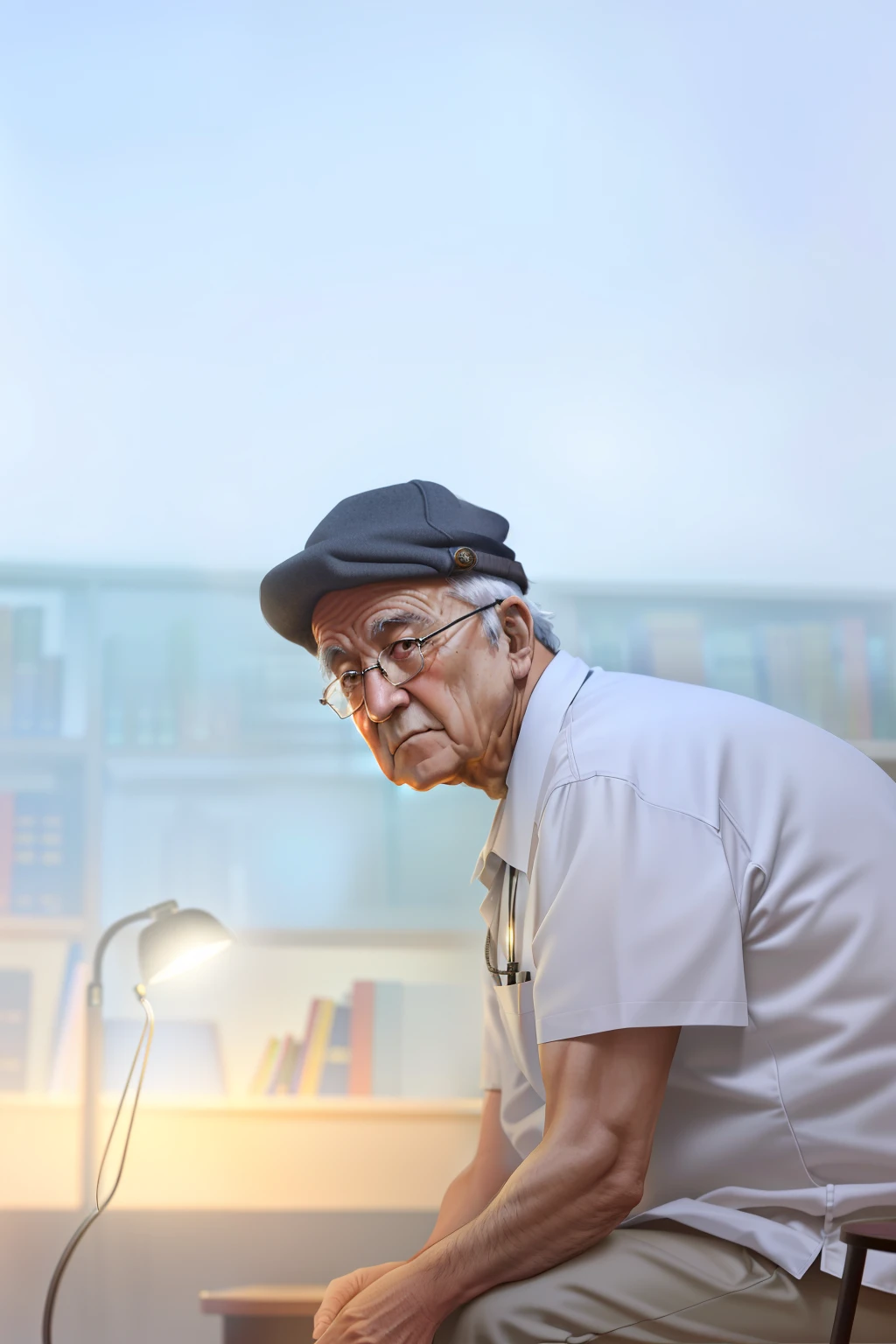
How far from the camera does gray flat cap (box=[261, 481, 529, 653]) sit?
54.7 inches

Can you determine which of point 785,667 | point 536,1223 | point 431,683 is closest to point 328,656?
point 431,683

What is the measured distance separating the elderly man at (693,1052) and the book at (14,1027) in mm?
1234

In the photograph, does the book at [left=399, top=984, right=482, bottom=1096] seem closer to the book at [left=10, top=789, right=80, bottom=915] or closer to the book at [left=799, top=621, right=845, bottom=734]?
the book at [left=10, top=789, right=80, bottom=915]

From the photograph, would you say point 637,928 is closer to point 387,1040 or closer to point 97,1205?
point 387,1040

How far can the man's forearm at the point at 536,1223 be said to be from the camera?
1.04 metres

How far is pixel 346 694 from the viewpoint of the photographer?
1.50 m

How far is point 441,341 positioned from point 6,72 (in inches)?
45.0

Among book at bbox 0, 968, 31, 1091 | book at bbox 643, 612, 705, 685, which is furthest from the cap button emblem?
book at bbox 0, 968, 31, 1091

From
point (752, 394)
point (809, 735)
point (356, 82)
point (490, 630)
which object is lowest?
point (809, 735)

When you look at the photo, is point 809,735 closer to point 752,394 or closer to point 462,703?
point 462,703

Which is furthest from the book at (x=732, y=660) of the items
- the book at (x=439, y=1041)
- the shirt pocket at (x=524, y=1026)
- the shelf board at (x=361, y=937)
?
the shirt pocket at (x=524, y=1026)

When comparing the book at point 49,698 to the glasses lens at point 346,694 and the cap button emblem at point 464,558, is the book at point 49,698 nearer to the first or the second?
the glasses lens at point 346,694

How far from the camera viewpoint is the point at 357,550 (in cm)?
139

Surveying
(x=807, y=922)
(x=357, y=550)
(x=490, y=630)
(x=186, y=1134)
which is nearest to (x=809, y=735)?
(x=807, y=922)
